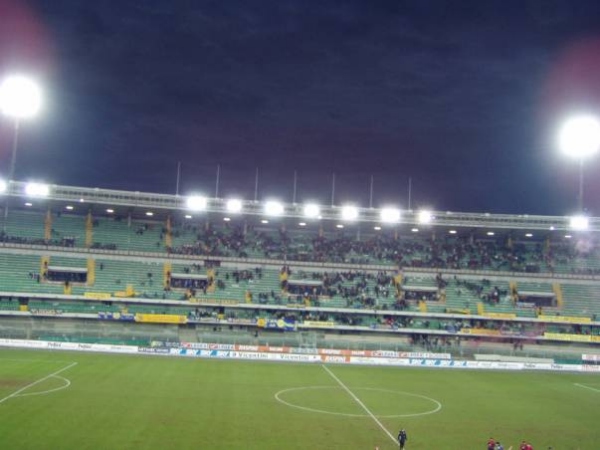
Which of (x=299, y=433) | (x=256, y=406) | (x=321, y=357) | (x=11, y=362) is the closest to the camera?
(x=299, y=433)

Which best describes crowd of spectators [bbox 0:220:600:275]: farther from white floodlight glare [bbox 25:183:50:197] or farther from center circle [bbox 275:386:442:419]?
center circle [bbox 275:386:442:419]

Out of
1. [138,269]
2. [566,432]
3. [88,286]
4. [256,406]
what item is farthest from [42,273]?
[566,432]

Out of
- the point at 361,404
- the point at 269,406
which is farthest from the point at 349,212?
the point at 269,406

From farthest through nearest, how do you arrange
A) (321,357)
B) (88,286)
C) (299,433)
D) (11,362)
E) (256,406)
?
(88,286) → (321,357) → (11,362) → (256,406) → (299,433)

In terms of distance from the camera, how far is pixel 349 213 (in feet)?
232

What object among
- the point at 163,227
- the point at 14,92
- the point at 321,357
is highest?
the point at 14,92

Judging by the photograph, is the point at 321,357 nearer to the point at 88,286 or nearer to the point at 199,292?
the point at 199,292

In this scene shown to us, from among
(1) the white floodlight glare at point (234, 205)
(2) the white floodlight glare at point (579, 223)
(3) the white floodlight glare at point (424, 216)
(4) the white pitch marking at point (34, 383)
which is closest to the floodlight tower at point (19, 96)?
(4) the white pitch marking at point (34, 383)

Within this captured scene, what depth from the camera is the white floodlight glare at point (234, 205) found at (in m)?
69.5

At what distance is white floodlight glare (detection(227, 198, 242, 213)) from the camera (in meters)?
69.5

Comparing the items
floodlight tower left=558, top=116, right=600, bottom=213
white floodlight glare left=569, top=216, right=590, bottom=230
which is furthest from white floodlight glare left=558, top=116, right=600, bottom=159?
white floodlight glare left=569, top=216, right=590, bottom=230

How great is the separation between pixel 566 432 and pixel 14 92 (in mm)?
39165

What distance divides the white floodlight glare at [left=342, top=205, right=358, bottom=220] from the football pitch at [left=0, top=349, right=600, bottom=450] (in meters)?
21.8

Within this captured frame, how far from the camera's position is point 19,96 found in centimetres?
4053
